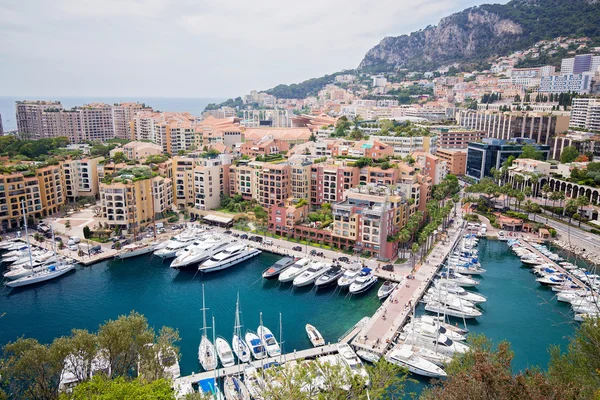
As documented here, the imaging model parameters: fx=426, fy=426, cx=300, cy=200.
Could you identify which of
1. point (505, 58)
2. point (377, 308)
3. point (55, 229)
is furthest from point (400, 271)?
point (505, 58)

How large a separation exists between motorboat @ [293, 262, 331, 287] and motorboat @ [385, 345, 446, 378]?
533 inches

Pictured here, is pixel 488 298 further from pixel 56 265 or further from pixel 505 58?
pixel 505 58

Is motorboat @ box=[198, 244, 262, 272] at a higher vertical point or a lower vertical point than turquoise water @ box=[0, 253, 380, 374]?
higher

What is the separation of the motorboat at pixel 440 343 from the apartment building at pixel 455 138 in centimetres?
6775

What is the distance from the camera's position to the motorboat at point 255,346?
103 feet

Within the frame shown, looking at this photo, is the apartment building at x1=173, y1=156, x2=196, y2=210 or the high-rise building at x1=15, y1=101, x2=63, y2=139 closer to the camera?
the apartment building at x1=173, y1=156, x2=196, y2=210

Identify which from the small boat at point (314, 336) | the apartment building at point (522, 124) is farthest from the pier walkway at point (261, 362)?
the apartment building at point (522, 124)

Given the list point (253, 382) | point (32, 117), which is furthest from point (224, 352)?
point (32, 117)

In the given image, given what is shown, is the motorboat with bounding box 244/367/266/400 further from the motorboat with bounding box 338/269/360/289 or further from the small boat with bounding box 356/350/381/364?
the motorboat with bounding box 338/269/360/289

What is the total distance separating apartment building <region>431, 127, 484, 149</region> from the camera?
9388cm

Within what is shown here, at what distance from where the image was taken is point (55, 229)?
56375 millimetres

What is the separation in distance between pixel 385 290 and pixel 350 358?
38.1 ft

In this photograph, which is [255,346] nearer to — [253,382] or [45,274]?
[253,382]

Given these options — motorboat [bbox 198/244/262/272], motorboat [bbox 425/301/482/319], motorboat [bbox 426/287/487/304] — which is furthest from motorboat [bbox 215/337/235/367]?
motorboat [bbox 426/287/487/304]
